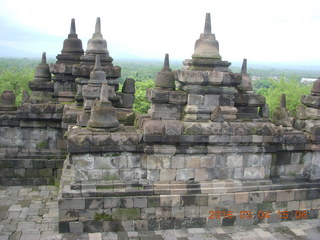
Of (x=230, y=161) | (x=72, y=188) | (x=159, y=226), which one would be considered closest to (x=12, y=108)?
(x=72, y=188)

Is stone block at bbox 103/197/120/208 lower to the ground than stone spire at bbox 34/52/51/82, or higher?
lower

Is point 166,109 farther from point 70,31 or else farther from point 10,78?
point 10,78

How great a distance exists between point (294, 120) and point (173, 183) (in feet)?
13.2

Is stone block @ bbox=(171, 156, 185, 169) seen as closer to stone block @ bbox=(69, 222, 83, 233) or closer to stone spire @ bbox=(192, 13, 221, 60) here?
stone block @ bbox=(69, 222, 83, 233)

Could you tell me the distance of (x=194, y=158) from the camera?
24.0 ft

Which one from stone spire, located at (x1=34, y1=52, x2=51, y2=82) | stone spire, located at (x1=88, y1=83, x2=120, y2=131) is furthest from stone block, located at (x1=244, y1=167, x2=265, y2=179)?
stone spire, located at (x1=34, y1=52, x2=51, y2=82)

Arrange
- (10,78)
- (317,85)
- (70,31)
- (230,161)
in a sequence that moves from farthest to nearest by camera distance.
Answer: (10,78), (70,31), (317,85), (230,161)

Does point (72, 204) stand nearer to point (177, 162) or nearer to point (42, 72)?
point (177, 162)

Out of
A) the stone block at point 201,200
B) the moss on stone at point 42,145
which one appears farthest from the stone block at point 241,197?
the moss on stone at point 42,145

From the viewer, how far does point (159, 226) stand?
727 cm

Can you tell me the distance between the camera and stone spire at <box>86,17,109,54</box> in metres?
11.1

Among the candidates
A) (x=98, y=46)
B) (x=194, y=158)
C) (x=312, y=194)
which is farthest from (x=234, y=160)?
(x=98, y=46)

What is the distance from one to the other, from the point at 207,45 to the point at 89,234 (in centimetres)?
507

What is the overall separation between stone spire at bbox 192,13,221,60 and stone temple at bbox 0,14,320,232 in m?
0.02
